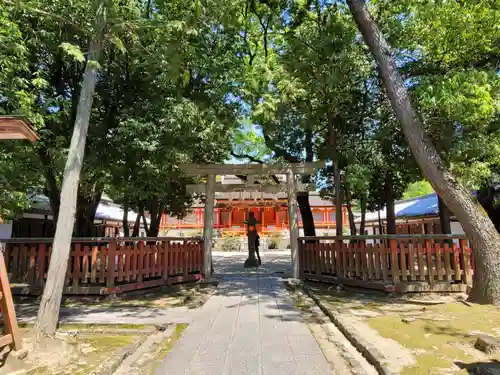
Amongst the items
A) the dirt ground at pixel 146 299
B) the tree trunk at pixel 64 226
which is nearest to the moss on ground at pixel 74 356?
the tree trunk at pixel 64 226

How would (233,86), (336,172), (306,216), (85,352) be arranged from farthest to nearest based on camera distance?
(306,216) < (336,172) < (233,86) < (85,352)

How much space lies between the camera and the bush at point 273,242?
94.3ft

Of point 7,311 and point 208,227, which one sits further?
point 208,227

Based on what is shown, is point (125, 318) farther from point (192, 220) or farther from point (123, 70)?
point (192, 220)

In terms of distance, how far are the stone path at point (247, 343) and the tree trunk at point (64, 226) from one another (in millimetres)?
1631

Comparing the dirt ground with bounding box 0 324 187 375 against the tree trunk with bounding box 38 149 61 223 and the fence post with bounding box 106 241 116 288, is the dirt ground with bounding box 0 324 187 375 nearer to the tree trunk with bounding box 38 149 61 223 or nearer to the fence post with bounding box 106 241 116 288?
the fence post with bounding box 106 241 116 288

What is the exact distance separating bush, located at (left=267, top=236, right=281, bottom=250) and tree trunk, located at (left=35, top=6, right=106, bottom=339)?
2412 centimetres

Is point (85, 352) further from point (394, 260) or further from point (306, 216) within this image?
point (306, 216)

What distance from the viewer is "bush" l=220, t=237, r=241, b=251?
28.3 metres

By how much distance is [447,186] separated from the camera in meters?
6.77

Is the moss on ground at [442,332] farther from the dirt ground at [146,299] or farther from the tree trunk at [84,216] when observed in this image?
the tree trunk at [84,216]

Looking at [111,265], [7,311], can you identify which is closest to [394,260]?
[111,265]

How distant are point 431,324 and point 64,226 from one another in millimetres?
5287

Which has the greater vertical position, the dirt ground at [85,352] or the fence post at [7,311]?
the fence post at [7,311]
